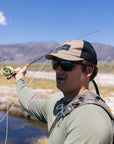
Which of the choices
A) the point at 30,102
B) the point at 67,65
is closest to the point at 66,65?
the point at 67,65

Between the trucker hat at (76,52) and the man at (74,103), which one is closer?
the man at (74,103)

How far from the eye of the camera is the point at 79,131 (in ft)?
5.10

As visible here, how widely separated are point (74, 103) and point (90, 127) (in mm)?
354

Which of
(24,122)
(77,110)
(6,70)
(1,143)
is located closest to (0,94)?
(24,122)

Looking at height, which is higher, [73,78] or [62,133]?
[73,78]

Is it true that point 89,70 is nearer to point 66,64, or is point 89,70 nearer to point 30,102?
point 66,64

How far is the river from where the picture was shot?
16.4m

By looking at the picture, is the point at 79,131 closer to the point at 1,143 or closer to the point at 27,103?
the point at 27,103

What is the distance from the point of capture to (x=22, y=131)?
60.6ft

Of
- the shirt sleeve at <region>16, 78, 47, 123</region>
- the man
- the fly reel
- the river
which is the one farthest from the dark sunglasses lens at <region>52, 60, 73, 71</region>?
the river

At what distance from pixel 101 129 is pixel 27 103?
5.35ft

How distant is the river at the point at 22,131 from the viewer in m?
16.4

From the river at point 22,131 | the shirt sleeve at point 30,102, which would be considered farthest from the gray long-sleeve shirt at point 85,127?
the river at point 22,131

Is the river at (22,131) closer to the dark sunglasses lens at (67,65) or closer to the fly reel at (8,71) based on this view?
the fly reel at (8,71)
